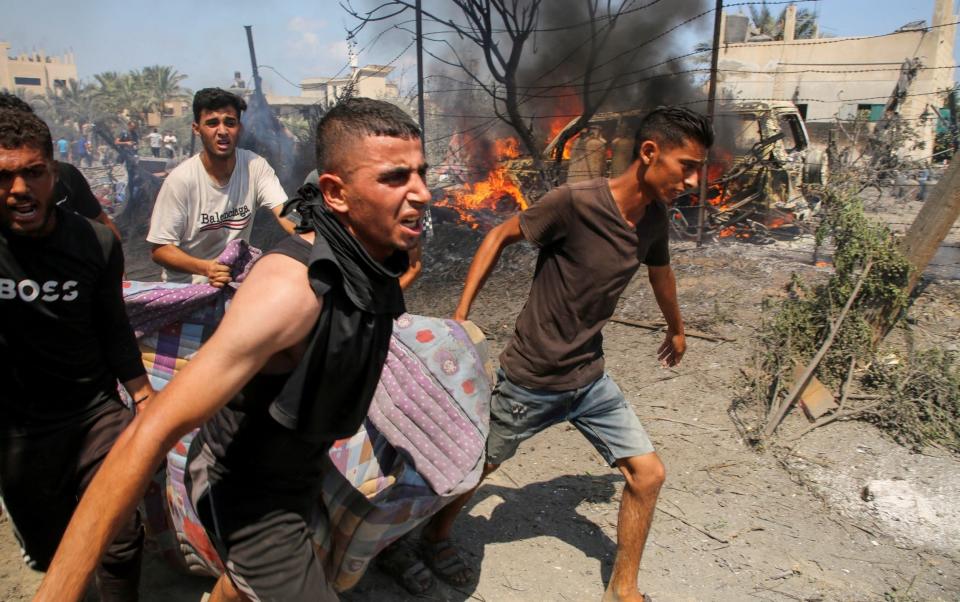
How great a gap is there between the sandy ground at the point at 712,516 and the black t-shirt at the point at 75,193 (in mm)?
1601

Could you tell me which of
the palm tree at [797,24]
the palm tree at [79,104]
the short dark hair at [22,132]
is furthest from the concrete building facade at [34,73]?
the short dark hair at [22,132]

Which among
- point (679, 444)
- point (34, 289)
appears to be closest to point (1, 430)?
point (34, 289)

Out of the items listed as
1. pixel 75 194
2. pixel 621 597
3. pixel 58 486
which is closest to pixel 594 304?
pixel 621 597

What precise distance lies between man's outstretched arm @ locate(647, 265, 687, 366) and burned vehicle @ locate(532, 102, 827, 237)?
6044 mm

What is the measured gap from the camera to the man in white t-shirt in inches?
141

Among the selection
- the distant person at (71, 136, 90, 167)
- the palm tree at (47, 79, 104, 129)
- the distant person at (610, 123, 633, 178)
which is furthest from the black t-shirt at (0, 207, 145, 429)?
the palm tree at (47, 79, 104, 129)

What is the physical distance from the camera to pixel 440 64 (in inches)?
425

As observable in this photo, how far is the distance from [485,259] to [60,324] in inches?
64.3

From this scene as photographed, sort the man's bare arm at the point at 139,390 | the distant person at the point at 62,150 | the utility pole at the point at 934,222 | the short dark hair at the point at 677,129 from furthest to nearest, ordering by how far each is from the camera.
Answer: the distant person at the point at 62,150 → the utility pole at the point at 934,222 → the short dark hair at the point at 677,129 → the man's bare arm at the point at 139,390

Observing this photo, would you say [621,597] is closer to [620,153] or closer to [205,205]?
[205,205]

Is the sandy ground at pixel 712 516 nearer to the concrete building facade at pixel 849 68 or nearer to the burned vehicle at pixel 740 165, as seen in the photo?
the burned vehicle at pixel 740 165

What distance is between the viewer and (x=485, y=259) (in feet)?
10.1

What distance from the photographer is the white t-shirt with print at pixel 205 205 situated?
3.59 m

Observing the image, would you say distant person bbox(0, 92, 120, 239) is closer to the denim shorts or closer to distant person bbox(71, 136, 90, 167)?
the denim shorts
